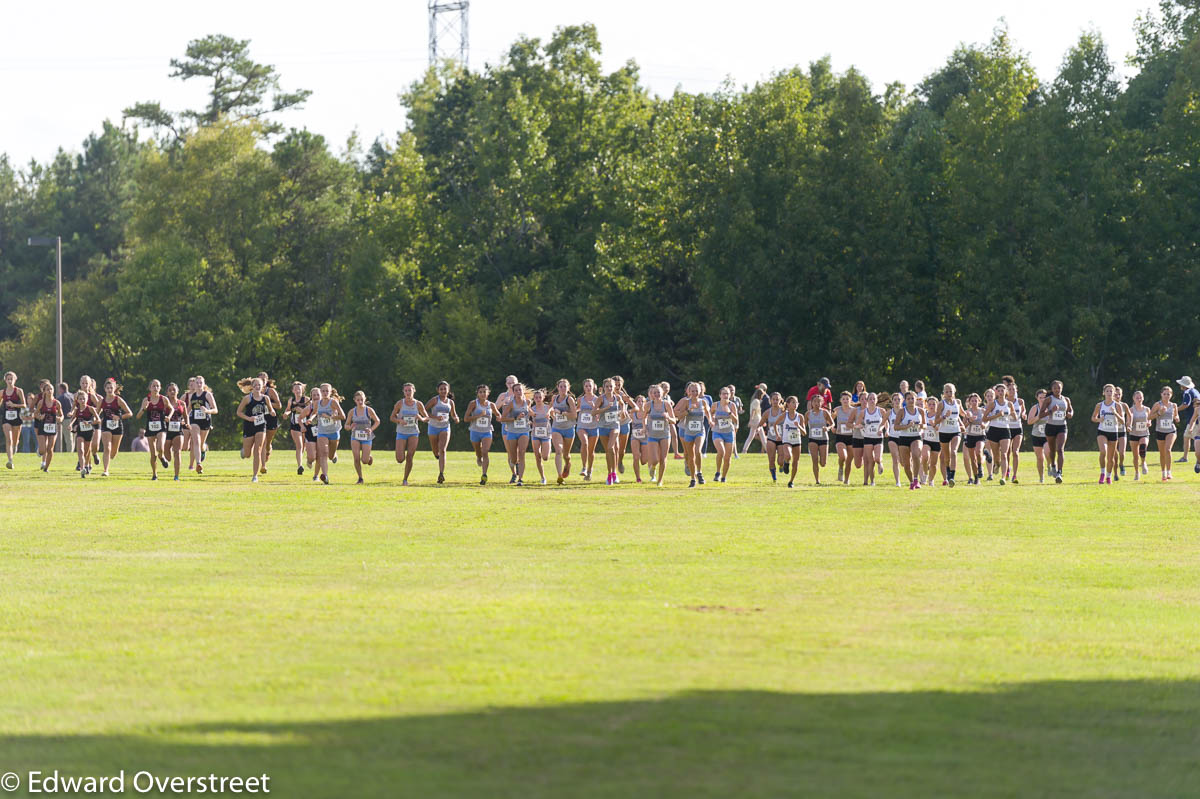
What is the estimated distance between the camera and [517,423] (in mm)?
30844

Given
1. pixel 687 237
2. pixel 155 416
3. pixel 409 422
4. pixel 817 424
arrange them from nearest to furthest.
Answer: pixel 409 422, pixel 155 416, pixel 817 424, pixel 687 237

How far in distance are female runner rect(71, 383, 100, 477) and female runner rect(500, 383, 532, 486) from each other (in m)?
8.54

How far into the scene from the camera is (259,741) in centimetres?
778

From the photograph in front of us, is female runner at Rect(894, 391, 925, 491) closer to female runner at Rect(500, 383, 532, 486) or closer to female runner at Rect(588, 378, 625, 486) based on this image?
female runner at Rect(588, 378, 625, 486)

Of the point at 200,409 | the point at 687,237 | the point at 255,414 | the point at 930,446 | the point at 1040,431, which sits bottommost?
the point at 930,446

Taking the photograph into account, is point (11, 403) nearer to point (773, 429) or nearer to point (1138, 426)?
point (773, 429)

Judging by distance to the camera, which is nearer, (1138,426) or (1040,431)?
(1040,431)

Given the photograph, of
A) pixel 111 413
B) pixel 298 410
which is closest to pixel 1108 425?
pixel 298 410

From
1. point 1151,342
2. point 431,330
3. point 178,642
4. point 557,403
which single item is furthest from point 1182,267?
point 178,642

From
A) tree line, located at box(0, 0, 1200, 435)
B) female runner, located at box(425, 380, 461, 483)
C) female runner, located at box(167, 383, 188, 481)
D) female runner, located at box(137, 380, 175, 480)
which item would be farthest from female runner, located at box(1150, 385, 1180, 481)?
tree line, located at box(0, 0, 1200, 435)

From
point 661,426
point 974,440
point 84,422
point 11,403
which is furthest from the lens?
point 11,403

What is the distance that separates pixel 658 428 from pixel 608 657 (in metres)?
20.4

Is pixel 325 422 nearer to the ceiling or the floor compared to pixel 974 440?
nearer to the ceiling

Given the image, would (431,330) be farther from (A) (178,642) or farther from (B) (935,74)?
(A) (178,642)
